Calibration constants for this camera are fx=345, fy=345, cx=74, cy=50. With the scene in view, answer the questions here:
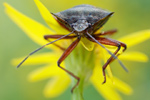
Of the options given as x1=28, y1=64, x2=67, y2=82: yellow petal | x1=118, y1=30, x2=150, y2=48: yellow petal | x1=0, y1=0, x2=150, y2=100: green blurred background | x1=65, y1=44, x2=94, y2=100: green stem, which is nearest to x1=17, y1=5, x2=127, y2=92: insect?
x1=65, y1=44, x2=94, y2=100: green stem

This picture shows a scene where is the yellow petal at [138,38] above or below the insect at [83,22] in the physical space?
below

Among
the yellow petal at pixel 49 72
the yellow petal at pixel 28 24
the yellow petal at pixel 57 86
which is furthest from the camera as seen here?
the yellow petal at pixel 57 86

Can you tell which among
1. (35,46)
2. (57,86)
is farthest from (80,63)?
(35,46)

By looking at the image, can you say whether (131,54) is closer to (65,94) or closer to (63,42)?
(63,42)

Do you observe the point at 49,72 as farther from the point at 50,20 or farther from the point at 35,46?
the point at 35,46

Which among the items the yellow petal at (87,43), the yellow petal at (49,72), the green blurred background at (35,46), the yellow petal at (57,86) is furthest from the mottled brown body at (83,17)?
the green blurred background at (35,46)

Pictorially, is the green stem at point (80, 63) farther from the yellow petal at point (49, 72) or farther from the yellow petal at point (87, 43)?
the yellow petal at point (49, 72)

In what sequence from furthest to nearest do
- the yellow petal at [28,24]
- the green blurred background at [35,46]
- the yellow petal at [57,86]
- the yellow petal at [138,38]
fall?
the green blurred background at [35,46], the yellow petal at [57,86], the yellow petal at [138,38], the yellow petal at [28,24]
